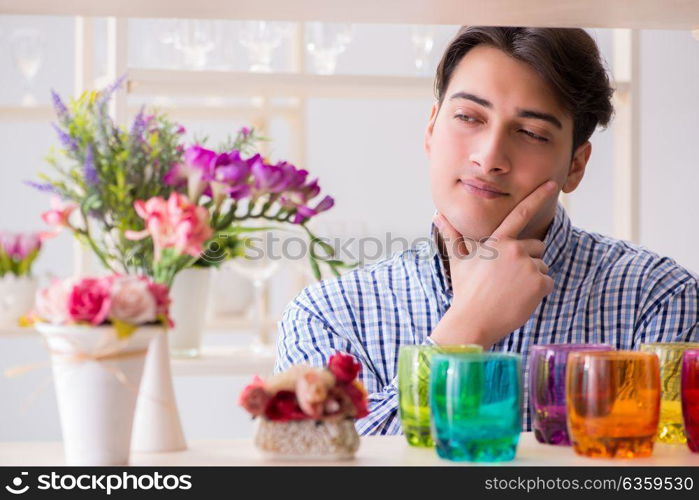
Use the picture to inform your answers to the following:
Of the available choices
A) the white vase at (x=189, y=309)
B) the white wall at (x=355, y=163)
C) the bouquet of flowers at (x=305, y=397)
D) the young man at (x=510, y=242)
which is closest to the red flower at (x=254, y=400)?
the bouquet of flowers at (x=305, y=397)

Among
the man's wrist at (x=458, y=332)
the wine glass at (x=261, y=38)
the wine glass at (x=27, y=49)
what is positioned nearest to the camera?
the man's wrist at (x=458, y=332)

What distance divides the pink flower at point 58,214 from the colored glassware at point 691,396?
0.60 meters

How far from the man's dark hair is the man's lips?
19cm

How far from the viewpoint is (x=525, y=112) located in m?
1.54

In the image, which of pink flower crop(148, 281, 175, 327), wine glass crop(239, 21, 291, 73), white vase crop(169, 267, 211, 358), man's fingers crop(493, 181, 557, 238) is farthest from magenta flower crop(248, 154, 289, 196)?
wine glass crop(239, 21, 291, 73)

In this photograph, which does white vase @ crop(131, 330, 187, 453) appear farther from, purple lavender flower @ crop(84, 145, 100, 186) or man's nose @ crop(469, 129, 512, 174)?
man's nose @ crop(469, 129, 512, 174)

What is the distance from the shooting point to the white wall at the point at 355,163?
3.62 metres

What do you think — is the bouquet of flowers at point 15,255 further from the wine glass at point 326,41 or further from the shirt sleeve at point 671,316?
the shirt sleeve at point 671,316

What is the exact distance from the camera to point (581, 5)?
0.98m

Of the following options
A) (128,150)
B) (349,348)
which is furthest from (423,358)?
(349,348)

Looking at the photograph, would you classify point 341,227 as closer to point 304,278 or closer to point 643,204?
point 304,278

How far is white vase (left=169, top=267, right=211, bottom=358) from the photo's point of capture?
7.35ft

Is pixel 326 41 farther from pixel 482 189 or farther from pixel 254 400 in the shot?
pixel 254 400

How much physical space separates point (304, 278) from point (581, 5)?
1.72 meters
